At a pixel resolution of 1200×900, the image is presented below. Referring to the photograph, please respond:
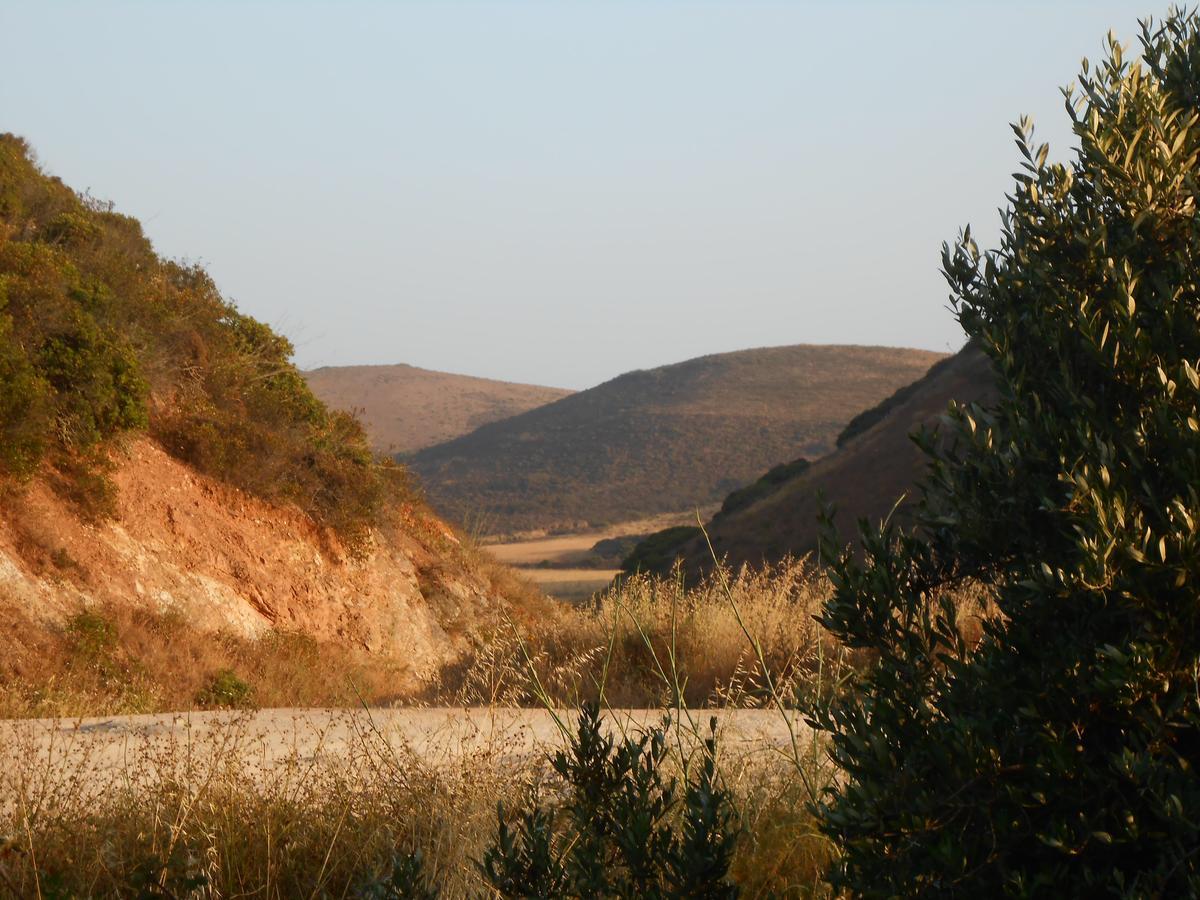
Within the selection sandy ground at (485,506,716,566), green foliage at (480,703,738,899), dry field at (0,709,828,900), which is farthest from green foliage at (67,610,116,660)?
sandy ground at (485,506,716,566)

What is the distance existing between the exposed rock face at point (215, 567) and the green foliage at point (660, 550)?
17574 mm

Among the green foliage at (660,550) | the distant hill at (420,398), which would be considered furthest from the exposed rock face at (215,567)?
the distant hill at (420,398)

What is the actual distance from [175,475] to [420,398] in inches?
4583

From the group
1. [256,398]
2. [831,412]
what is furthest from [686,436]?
[256,398]

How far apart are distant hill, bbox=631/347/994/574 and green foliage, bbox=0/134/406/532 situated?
1661 cm

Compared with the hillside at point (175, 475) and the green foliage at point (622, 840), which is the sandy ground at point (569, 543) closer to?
the hillside at point (175, 475)

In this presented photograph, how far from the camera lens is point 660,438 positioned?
87250 mm

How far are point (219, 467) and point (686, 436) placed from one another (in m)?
71.8

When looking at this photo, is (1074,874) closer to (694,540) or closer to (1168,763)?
(1168,763)

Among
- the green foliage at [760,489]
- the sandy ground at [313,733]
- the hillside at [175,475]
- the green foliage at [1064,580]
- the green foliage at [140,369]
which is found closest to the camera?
the green foliage at [1064,580]

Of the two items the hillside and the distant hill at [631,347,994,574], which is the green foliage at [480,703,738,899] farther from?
the distant hill at [631,347,994,574]

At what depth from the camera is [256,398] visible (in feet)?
58.0

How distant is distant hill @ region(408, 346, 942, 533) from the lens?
76750 mm

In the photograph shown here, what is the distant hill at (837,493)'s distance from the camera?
112ft
